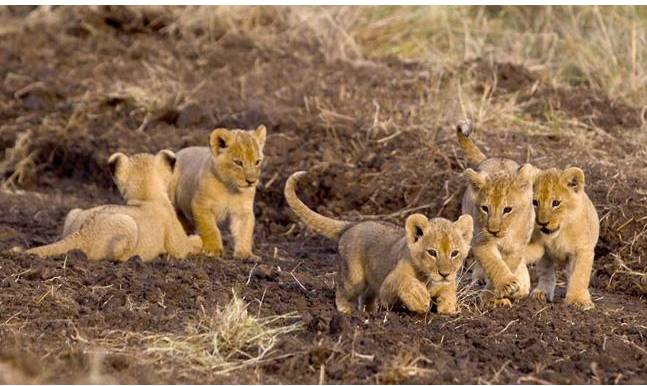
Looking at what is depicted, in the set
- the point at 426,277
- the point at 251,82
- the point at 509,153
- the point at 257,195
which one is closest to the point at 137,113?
the point at 251,82

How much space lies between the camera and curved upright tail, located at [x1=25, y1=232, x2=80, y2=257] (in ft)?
32.5

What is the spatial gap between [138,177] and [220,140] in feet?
2.25

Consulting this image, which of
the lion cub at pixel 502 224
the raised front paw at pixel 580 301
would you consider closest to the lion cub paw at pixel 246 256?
the lion cub at pixel 502 224

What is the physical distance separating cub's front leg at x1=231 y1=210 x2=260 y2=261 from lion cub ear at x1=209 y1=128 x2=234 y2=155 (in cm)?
54

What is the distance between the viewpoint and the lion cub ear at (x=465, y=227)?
323 inches

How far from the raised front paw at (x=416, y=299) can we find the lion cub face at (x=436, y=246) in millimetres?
94

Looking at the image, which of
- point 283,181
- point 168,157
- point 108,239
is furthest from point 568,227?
point 283,181

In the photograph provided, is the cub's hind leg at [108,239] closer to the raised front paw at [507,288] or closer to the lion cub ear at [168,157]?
the lion cub ear at [168,157]

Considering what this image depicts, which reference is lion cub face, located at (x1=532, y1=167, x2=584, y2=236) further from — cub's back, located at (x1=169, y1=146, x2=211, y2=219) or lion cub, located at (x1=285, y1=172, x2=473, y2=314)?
cub's back, located at (x1=169, y1=146, x2=211, y2=219)

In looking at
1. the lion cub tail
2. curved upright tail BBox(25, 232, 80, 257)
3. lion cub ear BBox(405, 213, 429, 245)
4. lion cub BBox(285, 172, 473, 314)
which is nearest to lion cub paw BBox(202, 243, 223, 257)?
curved upright tail BBox(25, 232, 80, 257)

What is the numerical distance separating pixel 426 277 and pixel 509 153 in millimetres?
3911
